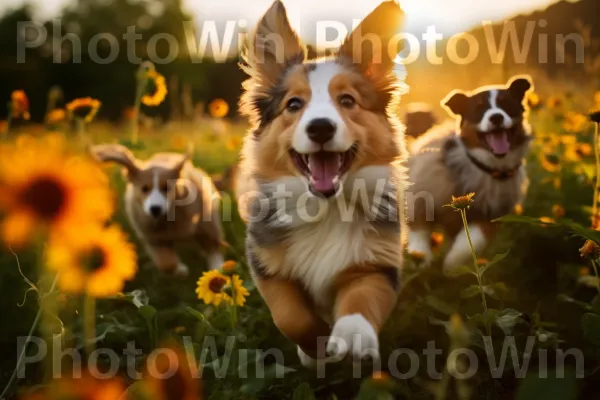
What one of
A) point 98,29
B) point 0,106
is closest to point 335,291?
point 0,106

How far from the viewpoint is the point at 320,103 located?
2.87 meters

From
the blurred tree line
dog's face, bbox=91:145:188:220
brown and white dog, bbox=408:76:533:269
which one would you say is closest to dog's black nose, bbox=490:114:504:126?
brown and white dog, bbox=408:76:533:269

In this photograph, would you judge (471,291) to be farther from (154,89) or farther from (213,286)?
(154,89)

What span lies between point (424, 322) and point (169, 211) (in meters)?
2.47

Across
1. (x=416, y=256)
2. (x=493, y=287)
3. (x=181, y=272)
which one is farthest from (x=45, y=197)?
(x=181, y=272)

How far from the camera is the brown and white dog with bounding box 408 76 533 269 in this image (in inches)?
178

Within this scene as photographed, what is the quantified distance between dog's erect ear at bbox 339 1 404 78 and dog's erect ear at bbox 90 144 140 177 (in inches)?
77.5

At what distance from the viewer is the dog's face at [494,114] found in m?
4.48

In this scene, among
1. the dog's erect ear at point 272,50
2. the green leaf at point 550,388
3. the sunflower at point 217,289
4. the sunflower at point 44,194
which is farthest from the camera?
the dog's erect ear at point 272,50

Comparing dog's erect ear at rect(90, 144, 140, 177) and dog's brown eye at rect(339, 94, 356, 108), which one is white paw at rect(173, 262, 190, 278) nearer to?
dog's erect ear at rect(90, 144, 140, 177)

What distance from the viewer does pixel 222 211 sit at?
5781 millimetres

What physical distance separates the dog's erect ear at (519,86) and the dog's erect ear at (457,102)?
330mm

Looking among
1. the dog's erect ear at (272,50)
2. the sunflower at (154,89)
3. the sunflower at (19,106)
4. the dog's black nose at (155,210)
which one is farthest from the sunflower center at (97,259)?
the sunflower at (154,89)

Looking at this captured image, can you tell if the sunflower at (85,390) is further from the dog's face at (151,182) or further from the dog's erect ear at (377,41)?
the dog's face at (151,182)
